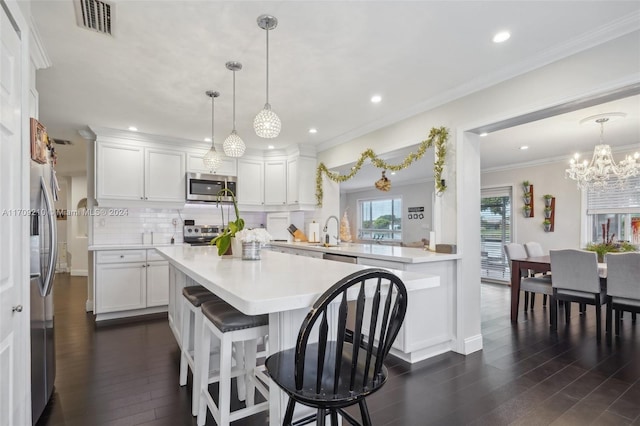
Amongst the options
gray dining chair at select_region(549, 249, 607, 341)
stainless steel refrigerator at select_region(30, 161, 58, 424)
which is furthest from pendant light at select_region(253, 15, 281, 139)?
gray dining chair at select_region(549, 249, 607, 341)

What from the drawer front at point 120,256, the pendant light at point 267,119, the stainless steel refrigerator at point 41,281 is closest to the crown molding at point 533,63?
the pendant light at point 267,119

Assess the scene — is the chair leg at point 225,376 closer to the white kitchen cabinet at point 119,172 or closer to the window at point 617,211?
the white kitchen cabinet at point 119,172

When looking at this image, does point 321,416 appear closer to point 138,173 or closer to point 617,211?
point 138,173

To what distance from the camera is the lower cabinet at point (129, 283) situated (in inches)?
157

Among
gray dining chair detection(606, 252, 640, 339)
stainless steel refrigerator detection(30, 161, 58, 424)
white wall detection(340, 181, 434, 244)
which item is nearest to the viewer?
stainless steel refrigerator detection(30, 161, 58, 424)

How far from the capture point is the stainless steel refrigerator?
1770 millimetres

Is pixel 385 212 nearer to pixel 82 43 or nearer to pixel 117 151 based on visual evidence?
Result: pixel 117 151

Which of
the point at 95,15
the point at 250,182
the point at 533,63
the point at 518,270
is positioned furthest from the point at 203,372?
the point at 518,270

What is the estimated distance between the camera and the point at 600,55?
7.16 ft

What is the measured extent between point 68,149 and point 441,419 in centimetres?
641

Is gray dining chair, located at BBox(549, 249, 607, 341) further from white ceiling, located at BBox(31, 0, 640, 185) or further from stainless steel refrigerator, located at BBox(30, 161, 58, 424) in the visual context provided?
stainless steel refrigerator, located at BBox(30, 161, 58, 424)

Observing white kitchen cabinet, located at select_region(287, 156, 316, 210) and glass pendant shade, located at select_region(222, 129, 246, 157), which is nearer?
glass pendant shade, located at select_region(222, 129, 246, 157)

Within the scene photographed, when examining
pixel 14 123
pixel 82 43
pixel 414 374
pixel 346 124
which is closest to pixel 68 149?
pixel 82 43

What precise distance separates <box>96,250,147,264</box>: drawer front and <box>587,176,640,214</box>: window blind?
22.7 feet
